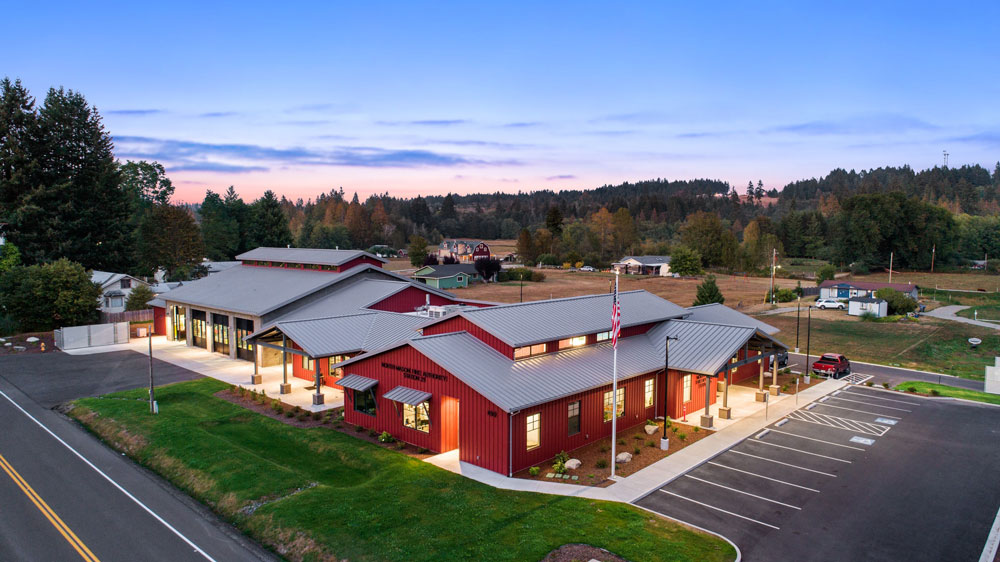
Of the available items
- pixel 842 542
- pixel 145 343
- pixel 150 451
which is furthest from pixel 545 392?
pixel 145 343

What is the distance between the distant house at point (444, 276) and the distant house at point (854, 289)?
58698 millimetres

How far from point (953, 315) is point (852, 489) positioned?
64826 mm

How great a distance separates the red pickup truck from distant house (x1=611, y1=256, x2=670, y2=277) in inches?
3477

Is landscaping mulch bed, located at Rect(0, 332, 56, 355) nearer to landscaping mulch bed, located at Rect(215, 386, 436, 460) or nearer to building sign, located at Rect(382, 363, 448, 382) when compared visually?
landscaping mulch bed, located at Rect(215, 386, 436, 460)

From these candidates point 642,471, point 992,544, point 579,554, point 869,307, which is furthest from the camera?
point 869,307

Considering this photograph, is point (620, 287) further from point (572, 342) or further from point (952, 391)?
point (572, 342)

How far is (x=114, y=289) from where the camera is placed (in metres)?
66.2

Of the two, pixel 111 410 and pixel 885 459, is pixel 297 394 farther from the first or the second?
pixel 885 459

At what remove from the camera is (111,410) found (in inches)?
1200

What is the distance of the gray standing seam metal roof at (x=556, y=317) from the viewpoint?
27844mm

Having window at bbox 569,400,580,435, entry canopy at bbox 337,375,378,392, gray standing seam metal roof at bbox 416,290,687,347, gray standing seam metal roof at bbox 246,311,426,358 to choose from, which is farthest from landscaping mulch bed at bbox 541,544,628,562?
gray standing seam metal roof at bbox 246,311,426,358

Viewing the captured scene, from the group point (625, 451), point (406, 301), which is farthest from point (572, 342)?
point (406, 301)

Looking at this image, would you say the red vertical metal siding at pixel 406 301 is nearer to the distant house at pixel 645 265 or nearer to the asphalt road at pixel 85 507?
the asphalt road at pixel 85 507

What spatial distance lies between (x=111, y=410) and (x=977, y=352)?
6734 centimetres
